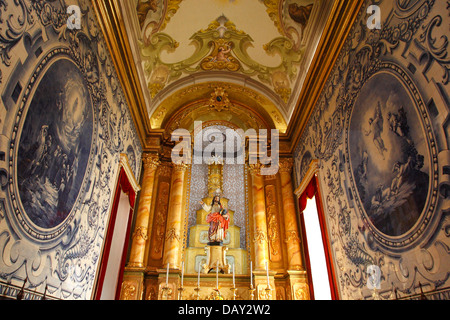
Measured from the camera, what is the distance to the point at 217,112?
11.0 metres

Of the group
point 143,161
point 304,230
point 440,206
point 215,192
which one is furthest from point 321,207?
point 143,161

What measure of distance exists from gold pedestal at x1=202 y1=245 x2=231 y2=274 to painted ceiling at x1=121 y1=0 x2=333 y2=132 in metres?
4.33

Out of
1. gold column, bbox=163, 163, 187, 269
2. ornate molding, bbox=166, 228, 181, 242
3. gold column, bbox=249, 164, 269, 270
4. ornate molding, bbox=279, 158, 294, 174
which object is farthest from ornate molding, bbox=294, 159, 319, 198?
ornate molding, bbox=166, 228, 181, 242

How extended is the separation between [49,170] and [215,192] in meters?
7.27

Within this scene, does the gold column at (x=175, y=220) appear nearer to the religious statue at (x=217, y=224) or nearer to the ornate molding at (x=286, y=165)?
the religious statue at (x=217, y=224)

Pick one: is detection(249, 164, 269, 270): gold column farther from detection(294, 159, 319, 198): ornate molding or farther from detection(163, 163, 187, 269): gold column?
detection(163, 163, 187, 269): gold column

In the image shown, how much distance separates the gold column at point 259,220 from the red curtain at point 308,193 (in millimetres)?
1271

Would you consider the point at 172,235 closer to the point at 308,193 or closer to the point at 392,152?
the point at 308,193

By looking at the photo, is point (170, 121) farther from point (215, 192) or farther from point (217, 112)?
point (215, 192)

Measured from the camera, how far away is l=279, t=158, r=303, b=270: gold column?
823 centimetres

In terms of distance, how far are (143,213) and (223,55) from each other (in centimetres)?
553

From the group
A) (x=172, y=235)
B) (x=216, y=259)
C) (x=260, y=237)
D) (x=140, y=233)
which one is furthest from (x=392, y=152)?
(x=140, y=233)

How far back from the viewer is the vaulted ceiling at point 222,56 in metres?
6.59

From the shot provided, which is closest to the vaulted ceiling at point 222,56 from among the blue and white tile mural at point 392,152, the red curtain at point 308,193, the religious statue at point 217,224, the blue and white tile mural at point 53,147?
the blue and white tile mural at point 392,152
